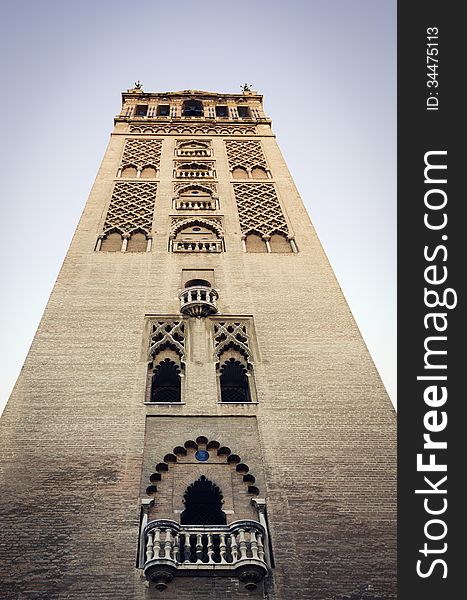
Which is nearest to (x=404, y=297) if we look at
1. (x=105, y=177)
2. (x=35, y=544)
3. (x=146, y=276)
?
(x=35, y=544)

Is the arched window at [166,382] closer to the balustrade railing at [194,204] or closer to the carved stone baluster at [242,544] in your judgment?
the carved stone baluster at [242,544]

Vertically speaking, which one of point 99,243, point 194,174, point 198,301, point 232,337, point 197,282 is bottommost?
point 232,337

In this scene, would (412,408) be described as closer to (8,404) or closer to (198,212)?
(8,404)

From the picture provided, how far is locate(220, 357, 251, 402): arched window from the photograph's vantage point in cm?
1247

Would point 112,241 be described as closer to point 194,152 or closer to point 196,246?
point 196,246

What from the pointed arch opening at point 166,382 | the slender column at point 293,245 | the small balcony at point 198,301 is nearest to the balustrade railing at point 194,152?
the slender column at point 293,245

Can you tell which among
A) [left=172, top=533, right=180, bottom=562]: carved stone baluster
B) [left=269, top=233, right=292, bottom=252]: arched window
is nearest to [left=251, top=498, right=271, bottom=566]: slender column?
[left=172, top=533, right=180, bottom=562]: carved stone baluster

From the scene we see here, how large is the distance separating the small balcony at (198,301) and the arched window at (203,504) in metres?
3.96

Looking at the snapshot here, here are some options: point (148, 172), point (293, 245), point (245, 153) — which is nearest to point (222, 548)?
point (293, 245)

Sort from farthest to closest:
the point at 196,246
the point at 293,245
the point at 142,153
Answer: the point at 142,153
the point at 293,245
the point at 196,246

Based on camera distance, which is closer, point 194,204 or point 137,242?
point 137,242

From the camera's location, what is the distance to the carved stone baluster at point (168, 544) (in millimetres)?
8625

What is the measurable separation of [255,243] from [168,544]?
8.93 m

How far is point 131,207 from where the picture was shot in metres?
18.4
